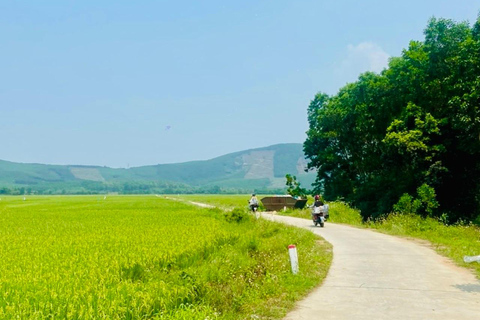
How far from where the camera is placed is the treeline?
87.4ft

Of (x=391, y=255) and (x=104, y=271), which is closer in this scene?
(x=104, y=271)

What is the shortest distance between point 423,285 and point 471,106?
60.1 feet

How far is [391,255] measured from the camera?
14.3 meters

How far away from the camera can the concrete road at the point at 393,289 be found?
25.2ft

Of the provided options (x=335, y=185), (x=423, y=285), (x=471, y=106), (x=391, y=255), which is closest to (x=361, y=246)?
(x=391, y=255)

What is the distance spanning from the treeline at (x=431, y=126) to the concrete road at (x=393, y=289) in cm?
1369

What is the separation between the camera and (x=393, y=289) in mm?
9461

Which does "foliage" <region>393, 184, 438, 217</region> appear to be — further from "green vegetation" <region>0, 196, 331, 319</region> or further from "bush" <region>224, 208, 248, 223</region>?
"green vegetation" <region>0, 196, 331, 319</region>

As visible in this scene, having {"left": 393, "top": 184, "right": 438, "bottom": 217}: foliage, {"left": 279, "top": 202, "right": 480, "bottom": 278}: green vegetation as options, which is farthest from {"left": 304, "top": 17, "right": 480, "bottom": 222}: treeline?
{"left": 279, "top": 202, "right": 480, "bottom": 278}: green vegetation

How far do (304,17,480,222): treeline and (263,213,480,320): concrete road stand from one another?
44.9ft

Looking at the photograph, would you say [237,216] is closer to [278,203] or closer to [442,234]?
[442,234]

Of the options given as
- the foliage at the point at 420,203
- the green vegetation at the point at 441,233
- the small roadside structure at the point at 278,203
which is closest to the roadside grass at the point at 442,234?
the green vegetation at the point at 441,233

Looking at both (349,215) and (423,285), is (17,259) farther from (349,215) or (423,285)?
(349,215)

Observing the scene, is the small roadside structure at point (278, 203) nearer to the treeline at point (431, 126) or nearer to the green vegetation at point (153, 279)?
the treeline at point (431, 126)
